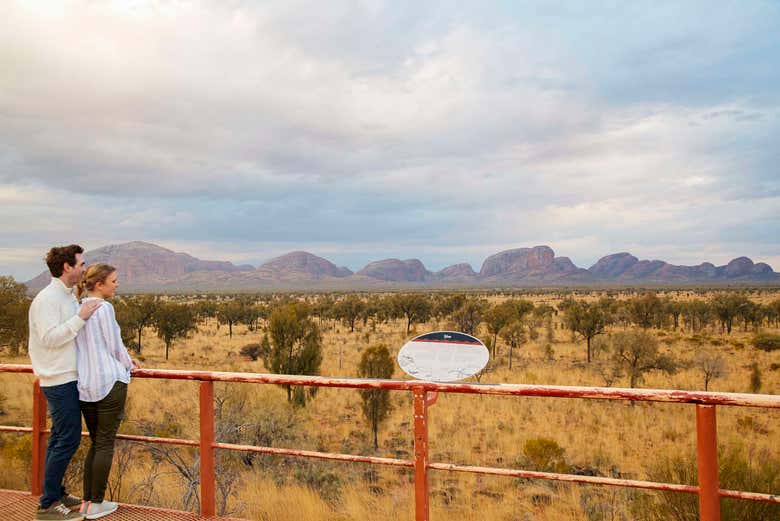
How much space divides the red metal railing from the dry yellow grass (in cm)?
181

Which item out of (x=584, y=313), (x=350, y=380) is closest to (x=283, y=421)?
(x=350, y=380)

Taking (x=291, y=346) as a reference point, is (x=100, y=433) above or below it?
above

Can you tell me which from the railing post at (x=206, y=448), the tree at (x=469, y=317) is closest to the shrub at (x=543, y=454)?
the railing post at (x=206, y=448)

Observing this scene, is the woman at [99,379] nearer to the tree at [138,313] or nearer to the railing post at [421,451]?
the railing post at [421,451]

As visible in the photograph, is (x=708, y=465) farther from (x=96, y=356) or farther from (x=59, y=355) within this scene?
(x=59, y=355)

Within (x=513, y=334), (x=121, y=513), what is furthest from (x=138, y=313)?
(x=121, y=513)

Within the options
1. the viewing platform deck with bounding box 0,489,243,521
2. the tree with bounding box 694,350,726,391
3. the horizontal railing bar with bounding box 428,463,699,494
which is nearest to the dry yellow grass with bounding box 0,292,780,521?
the tree with bounding box 694,350,726,391

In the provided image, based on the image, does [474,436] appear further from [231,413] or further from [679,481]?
[679,481]

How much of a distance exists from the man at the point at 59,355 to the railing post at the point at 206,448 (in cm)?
Result: 92

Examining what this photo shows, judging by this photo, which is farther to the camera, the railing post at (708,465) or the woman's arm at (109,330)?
the woman's arm at (109,330)

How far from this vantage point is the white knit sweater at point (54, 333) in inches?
150

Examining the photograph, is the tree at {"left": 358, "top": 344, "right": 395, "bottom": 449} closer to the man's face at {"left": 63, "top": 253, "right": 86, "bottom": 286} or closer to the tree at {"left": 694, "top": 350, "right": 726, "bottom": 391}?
the man's face at {"left": 63, "top": 253, "right": 86, "bottom": 286}

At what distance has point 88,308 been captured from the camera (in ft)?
12.6

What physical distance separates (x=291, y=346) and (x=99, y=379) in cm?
1594
